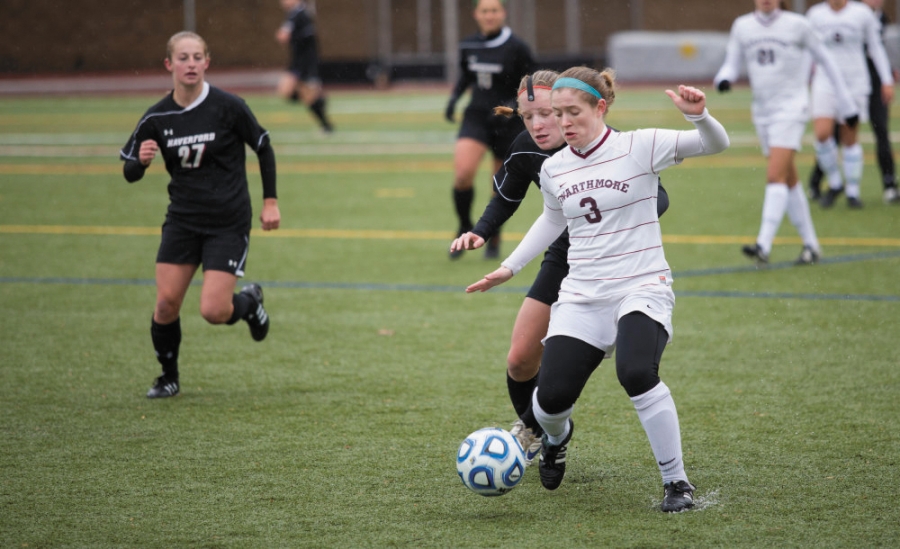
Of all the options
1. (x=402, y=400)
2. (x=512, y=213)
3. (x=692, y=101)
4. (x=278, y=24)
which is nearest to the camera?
(x=692, y=101)

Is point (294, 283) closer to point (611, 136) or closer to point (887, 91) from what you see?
point (611, 136)

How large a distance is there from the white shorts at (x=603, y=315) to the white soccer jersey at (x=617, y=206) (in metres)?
0.03

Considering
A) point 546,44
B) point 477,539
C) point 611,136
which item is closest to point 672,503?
point 477,539

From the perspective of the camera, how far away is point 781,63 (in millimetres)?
9164

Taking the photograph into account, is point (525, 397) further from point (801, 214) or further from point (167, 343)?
point (801, 214)

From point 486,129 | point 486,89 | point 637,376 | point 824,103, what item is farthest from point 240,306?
point 824,103

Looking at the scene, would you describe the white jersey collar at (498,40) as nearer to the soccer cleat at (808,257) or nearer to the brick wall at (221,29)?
the soccer cleat at (808,257)

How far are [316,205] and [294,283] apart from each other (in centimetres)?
445

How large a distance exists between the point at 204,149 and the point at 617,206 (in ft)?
8.83

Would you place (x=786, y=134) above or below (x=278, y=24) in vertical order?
above

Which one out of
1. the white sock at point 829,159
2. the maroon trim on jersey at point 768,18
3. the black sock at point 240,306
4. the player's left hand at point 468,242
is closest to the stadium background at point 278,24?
the white sock at point 829,159

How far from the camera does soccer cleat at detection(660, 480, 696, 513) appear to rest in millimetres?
4133

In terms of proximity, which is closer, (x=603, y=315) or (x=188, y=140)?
(x=603, y=315)

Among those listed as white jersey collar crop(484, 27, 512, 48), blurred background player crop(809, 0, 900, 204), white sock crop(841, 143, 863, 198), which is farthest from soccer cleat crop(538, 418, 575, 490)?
blurred background player crop(809, 0, 900, 204)
